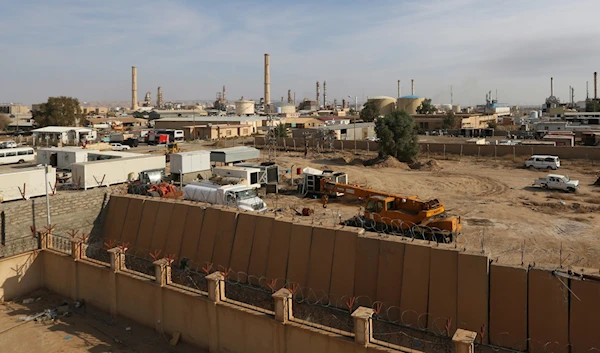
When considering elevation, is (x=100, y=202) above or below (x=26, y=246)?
above

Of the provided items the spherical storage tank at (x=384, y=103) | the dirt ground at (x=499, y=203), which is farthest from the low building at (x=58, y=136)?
the spherical storage tank at (x=384, y=103)

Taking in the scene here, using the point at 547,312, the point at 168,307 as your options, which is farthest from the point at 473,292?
the point at 168,307

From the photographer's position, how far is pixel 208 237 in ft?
50.3

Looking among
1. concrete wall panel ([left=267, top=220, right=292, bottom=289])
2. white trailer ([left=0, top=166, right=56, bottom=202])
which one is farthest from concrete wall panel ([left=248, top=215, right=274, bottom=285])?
white trailer ([left=0, top=166, right=56, bottom=202])

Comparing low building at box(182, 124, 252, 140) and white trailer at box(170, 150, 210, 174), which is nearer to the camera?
white trailer at box(170, 150, 210, 174)

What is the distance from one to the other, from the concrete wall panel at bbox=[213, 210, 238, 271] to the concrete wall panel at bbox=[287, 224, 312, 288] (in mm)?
2271

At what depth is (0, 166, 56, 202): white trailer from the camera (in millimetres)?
17513

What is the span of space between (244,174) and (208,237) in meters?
9.89

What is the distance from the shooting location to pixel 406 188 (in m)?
29.2

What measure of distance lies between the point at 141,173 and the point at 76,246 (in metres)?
9.37

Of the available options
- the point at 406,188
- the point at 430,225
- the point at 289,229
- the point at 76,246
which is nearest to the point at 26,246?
the point at 76,246

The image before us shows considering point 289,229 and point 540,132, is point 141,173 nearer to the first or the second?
point 289,229

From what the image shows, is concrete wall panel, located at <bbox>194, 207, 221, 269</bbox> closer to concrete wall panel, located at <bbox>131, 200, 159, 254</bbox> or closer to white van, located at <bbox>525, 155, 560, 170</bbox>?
concrete wall panel, located at <bbox>131, 200, 159, 254</bbox>

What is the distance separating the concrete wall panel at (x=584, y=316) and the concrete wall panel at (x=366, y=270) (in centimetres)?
434
